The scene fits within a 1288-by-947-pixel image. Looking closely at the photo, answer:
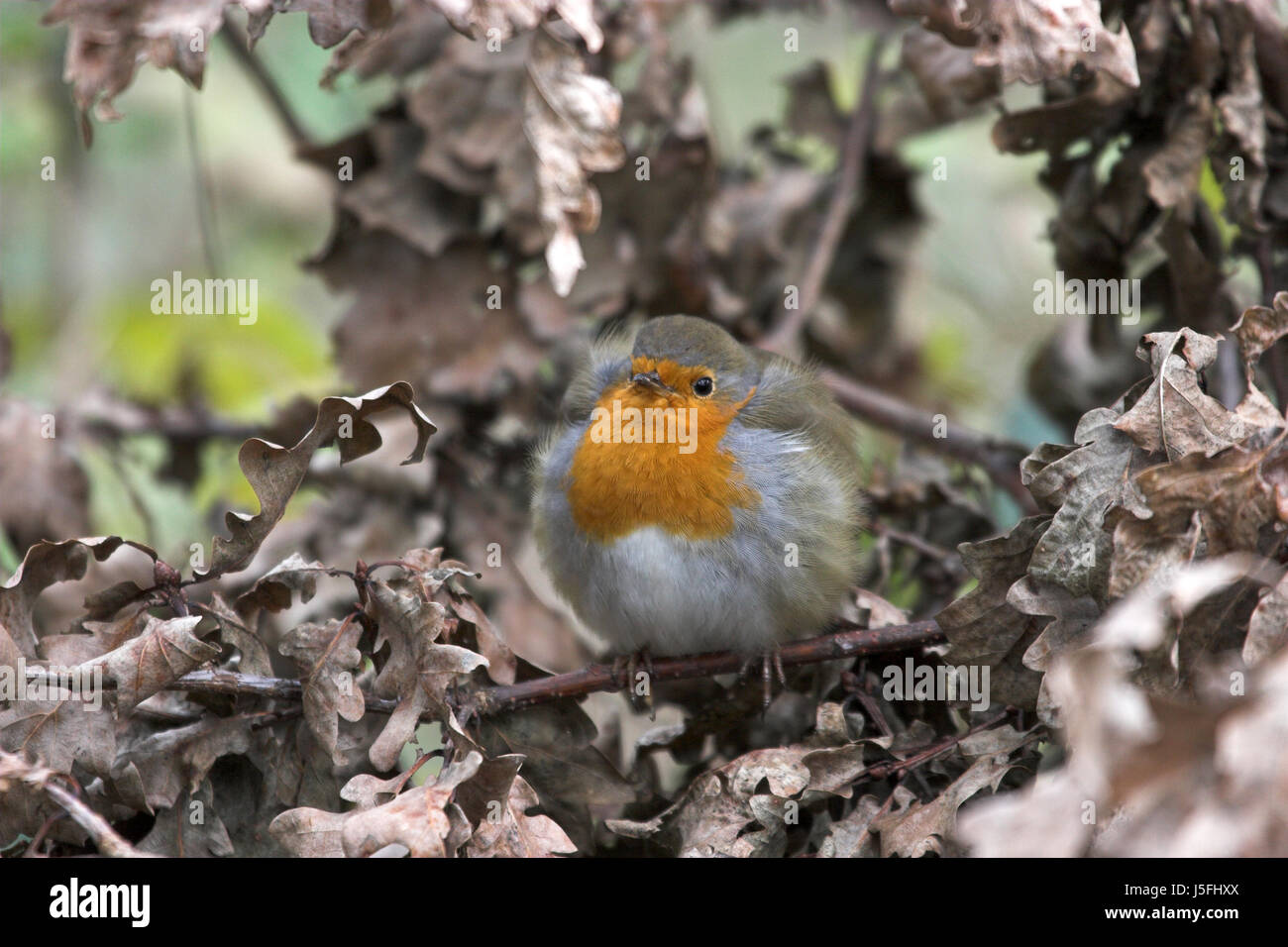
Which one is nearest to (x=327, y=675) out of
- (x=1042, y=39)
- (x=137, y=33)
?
(x=137, y=33)

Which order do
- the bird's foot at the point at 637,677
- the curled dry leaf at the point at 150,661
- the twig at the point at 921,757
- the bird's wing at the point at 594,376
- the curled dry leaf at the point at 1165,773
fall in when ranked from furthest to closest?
the bird's wing at the point at 594,376, the bird's foot at the point at 637,677, the twig at the point at 921,757, the curled dry leaf at the point at 150,661, the curled dry leaf at the point at 1165,773

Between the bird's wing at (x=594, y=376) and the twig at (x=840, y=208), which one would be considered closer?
the bird's wing at (x=594, y=376)

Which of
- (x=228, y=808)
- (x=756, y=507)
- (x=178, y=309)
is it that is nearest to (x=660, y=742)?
(x=756, y=507)

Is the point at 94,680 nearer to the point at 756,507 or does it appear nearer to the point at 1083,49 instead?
the point at 756,507

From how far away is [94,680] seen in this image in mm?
Result: 2391

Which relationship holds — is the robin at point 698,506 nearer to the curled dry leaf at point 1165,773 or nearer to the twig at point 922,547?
the twig at point 922,547

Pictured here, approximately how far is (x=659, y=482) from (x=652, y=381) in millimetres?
343

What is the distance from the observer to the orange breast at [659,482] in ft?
11.1

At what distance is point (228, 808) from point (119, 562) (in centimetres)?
166

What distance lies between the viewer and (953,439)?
4.06 metres

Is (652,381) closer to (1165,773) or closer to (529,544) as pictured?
(529,544)

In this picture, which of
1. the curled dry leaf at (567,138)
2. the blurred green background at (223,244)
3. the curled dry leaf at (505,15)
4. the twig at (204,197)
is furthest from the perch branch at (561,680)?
the twig at (204,197)

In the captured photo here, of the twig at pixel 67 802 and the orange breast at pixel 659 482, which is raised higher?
the orange breast at pixel 659 482

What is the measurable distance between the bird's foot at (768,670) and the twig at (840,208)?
1.48 m
